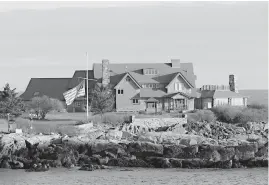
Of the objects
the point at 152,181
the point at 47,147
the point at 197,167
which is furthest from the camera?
the point at 47,147

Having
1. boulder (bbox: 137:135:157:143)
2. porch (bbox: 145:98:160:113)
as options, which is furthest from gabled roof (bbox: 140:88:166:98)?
boulder (bbox: 137:135:157:143)

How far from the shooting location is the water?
35312mm

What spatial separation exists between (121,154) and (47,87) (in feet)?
95.2

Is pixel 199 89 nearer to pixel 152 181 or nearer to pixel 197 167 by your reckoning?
pixel 197 167

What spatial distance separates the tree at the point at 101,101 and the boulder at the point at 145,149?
1733 centimetres

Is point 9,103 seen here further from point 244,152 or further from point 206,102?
point 206,102

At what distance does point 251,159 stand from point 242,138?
28.8 feet

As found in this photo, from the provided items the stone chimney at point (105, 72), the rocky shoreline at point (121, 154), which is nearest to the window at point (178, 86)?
the stone chimney at point (105, 72)

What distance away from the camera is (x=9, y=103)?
174ft

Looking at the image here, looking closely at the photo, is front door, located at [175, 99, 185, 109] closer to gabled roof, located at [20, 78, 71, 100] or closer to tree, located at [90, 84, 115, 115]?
tree, located at [90, 84, 115, 115]

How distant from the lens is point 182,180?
1410 inches

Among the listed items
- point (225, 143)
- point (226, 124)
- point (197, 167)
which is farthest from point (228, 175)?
point (226, 124)

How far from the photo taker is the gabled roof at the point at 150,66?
67.0m

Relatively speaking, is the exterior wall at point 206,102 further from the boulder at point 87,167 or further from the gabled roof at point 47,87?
the boulder at point 87,167
